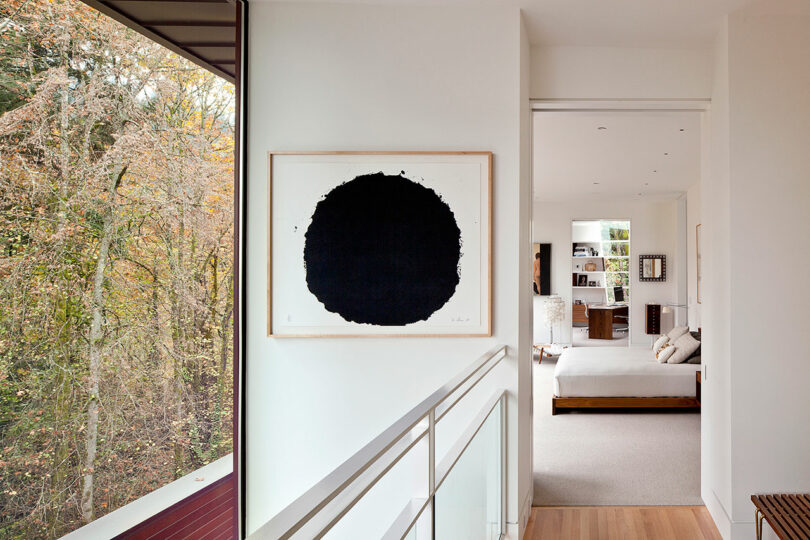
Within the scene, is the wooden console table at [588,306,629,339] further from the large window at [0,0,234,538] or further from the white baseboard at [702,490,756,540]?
the large window at [0,0,234,538]

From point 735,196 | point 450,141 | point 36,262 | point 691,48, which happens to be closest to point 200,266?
point 36,262

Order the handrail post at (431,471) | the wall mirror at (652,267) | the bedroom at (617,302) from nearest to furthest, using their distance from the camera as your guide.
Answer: the handrail post at (431,471) → the bedroom at (617,302) → the wall mirror at (652,267)

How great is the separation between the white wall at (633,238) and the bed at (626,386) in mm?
3981

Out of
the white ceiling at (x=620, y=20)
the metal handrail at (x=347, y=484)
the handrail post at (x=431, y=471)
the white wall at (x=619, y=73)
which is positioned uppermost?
the white ceiling at (x=620, y=20)

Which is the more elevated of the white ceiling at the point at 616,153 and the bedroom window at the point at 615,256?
the white ceiling at the point at 616,153

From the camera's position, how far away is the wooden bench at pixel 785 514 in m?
2.20

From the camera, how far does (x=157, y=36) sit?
216 cm

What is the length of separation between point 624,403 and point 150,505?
429 centimetres

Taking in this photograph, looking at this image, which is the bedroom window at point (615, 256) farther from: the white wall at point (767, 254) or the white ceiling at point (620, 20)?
the white wall at point (767, 254)

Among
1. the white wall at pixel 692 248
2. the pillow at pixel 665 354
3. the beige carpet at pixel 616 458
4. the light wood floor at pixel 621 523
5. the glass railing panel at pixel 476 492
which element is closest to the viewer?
the glass railing panel at pixel 476 492

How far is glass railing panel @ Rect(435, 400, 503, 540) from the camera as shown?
5.62 ft

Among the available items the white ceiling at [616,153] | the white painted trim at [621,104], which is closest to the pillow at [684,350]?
the white ceiling at [616,153]

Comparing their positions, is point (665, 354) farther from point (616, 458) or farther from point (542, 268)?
point (542, 268)

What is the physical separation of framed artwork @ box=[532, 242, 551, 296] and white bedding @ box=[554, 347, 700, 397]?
13.8ft
